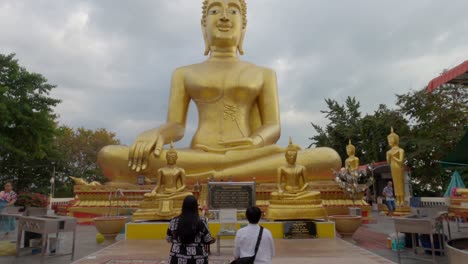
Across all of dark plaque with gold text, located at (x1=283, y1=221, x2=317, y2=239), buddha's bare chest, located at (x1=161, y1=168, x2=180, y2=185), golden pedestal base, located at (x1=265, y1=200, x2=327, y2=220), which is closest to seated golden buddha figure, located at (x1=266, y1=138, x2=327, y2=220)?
golden pedestal base, located at (x1=265, y1=200, x2=327, y2=220)

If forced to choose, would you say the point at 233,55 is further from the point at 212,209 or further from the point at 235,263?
the point at 235,263

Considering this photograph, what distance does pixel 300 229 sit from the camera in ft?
20.7

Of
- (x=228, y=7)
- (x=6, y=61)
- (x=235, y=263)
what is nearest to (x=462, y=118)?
(x=228, y=7)

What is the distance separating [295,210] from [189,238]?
4273mm

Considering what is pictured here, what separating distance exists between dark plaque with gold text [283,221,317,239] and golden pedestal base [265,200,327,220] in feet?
1.31

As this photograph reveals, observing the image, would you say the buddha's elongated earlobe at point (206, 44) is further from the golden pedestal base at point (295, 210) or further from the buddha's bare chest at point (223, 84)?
the golden pedestal base at point (295, 210)

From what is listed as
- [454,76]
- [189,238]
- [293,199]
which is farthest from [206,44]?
[189,238]

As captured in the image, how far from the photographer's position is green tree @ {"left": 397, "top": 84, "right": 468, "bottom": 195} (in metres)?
15.7

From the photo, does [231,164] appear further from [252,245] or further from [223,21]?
[252,245]

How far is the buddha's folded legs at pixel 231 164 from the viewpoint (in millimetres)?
9648

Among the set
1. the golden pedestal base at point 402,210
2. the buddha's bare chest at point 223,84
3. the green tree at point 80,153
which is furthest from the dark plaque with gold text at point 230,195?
the green tree at point 80,153

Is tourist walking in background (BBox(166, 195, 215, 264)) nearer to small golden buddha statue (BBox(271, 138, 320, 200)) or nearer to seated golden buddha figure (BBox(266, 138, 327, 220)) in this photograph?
seated golden buddha figure (BBox(266, 138, 327, 220))

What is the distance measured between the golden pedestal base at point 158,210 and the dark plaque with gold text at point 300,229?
1.90 metres

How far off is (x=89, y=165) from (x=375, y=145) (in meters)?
19.6
